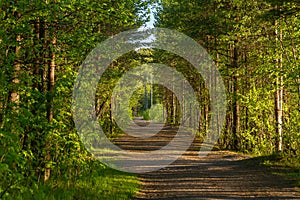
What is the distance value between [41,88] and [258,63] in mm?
14987

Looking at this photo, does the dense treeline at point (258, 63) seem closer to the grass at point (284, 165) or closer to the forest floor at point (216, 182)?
the grass at point (284, 165)

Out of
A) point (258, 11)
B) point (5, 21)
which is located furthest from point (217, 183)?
point (258, 11)

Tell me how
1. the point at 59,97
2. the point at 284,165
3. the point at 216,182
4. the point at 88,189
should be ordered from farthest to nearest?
1. the point at 284,165
2. the point at 216,182
3. the point at 88,189
4. the point at 59,97

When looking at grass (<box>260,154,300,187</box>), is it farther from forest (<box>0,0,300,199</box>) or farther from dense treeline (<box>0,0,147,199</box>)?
dense treeline (<box>0,0,147,199</box>)

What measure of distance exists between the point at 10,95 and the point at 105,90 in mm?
7667

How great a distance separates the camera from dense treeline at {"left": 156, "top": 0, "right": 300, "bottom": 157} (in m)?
16.7

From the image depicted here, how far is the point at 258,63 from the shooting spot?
23.3 m

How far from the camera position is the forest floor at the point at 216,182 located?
36.3ft

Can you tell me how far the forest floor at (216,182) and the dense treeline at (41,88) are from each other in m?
2.14

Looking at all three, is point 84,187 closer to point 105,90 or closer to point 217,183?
point 217,183

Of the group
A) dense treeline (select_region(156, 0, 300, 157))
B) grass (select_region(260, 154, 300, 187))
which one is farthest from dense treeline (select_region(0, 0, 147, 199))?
grass (select_region(260, 154, 300, 187))

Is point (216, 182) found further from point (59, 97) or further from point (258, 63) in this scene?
point (258, 63)

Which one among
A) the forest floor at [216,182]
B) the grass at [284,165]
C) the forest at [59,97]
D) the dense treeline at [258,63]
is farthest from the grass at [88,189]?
the dense treeline at [258,63]

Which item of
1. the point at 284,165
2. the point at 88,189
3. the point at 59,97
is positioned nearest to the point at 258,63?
the point at 284,165
